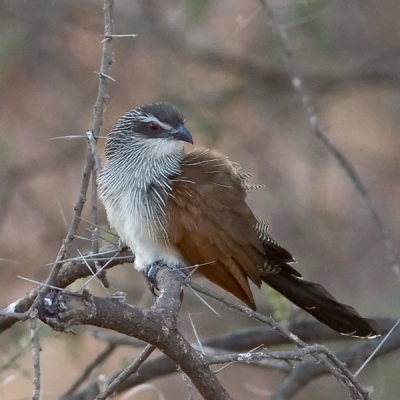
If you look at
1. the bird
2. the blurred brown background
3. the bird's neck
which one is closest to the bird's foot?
the bird

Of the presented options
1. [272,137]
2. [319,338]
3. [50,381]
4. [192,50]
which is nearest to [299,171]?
[272,137]

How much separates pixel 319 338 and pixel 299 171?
11.6ft

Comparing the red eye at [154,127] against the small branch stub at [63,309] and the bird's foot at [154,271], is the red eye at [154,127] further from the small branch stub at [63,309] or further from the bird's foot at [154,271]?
the small branch stub at [63,309]

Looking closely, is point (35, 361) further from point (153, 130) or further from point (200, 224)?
point (153, 130)

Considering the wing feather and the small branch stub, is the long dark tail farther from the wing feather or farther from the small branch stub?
the small branch stub

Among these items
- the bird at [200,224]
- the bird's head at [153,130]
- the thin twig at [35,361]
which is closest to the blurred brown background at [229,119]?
the bird's head at [153,130]

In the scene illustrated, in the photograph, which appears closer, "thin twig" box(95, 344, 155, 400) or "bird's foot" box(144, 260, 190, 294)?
"thin twig" box(95, 344, 155, 400)

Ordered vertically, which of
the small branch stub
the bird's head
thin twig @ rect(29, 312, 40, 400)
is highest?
the bird's head

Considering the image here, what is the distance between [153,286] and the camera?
224cm

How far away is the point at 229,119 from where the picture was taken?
5246 mm

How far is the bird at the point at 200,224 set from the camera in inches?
90.3

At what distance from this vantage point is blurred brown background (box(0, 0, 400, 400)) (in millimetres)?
4711

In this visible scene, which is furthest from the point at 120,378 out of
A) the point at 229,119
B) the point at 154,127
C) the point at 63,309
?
the point at 229,119

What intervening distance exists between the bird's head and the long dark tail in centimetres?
59
